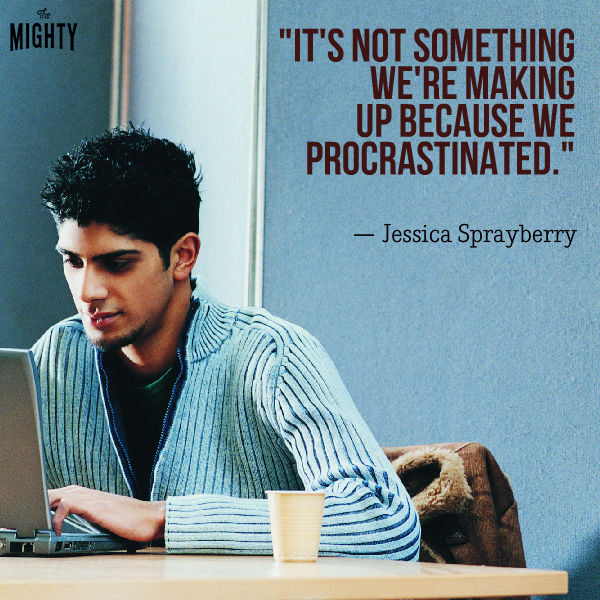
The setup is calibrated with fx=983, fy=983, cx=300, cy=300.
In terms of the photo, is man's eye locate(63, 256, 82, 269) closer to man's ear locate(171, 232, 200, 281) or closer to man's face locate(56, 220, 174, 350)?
man's face locate(56, 220, 174, 350)

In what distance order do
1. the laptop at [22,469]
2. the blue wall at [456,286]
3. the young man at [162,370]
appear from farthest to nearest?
the blue wall at [456,286] → the young man at [162,370] → the laptop at [22,469]

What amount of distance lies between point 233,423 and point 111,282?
0.30m

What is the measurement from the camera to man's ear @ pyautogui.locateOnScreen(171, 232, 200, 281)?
170cm

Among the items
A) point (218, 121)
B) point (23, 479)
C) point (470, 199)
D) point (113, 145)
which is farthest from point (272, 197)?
point (23, 479)

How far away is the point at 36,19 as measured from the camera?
2.61 meters

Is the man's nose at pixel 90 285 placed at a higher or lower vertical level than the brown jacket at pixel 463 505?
higher

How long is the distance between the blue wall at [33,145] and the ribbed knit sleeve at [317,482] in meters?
1.21

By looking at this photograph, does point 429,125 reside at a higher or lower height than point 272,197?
higher

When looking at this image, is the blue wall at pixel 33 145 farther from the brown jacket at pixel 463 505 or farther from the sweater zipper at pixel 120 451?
the brown jacket at pixel 463 505

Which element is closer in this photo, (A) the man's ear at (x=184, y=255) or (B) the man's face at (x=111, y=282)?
(B) the man's face at (x=111, y=282)

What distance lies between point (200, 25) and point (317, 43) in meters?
0.43

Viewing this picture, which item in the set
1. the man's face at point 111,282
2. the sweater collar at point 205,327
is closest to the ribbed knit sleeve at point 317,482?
the sweater collar at point 205,327

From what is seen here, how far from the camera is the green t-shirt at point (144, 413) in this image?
1588 millimetres

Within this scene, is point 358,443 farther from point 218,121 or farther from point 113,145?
point 218,121
